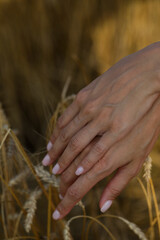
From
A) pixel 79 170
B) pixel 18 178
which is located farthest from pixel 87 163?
pixel 18 178

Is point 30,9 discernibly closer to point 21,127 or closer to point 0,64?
point 0,64

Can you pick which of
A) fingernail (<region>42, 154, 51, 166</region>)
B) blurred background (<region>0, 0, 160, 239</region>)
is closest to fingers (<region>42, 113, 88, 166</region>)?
fingernail (<region>42, 154, 51, 166</region>)

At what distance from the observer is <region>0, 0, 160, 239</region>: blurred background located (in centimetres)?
149

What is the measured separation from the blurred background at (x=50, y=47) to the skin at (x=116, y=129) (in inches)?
34.1

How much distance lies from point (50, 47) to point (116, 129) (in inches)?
45.4

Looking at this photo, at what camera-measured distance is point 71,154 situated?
614 mm

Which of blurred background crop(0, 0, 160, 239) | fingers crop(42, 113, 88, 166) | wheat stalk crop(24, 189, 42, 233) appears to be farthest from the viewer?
blurred background crop(0, 0, 160, 239)

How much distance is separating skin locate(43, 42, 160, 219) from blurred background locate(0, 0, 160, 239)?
34.1 inches

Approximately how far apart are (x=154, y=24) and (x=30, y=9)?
61 centimetres

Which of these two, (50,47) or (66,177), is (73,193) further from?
(50,47)

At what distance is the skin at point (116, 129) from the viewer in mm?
574

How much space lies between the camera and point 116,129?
22.5 inches

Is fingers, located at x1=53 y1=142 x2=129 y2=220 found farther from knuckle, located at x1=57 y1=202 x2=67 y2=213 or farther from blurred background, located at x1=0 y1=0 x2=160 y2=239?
blurred background, located at x1=0 y1=0 x2=160 y2=239

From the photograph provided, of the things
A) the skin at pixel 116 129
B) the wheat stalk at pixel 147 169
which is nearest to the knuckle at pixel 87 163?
the skin at pixel 116 129
